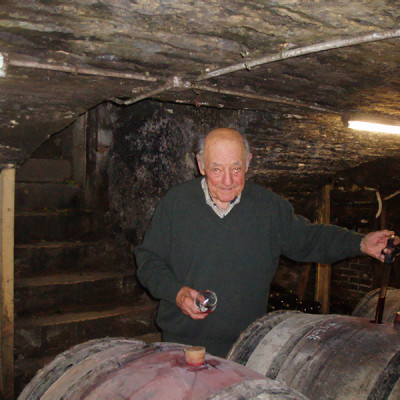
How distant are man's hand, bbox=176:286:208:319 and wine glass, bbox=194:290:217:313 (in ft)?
0.12

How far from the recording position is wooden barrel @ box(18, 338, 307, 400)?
1475 millimetres

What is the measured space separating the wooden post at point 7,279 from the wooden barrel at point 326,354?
2617 mm

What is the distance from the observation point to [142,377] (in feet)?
5.21

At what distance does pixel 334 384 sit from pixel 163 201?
4.13 feet

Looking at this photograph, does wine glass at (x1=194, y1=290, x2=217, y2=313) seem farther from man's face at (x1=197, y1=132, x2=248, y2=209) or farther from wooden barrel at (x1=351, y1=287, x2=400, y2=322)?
wooden barrel at (x1=351, y1=287, x2=400, y2=322)

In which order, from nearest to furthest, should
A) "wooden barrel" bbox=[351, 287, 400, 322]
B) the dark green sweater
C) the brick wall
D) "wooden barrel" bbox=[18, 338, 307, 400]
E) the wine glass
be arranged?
1. "wooden barrel" bbox=[18, 338, 307, 400]
2. the wine glass
3. the dark green sweater
4. "wooden barrel" bbox=[351, 287, 400, 322]
5. the brick wall

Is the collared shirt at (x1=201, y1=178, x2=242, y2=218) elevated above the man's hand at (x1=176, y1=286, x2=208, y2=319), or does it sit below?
above

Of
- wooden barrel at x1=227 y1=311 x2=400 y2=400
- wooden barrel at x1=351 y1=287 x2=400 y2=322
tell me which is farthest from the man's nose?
wooden barrel at x1=351 y1=287 x2=400 y2=322

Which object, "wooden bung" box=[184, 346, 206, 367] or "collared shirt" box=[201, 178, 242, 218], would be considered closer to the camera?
"wooden bung" box=[184, 346, 206, 367]

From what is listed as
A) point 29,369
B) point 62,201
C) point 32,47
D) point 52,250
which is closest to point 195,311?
point 32,47

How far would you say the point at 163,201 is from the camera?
2.46m

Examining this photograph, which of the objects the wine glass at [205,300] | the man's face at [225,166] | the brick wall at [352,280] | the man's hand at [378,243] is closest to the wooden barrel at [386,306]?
the man's hand at [378,243]

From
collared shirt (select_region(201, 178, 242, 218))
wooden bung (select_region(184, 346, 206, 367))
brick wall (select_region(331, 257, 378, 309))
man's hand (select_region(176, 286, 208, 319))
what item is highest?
collared shirt (select_region(201, 178, 242, 218))

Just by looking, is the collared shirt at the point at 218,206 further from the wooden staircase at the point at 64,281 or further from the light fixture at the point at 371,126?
the wooden staircase at the point at 64,281
